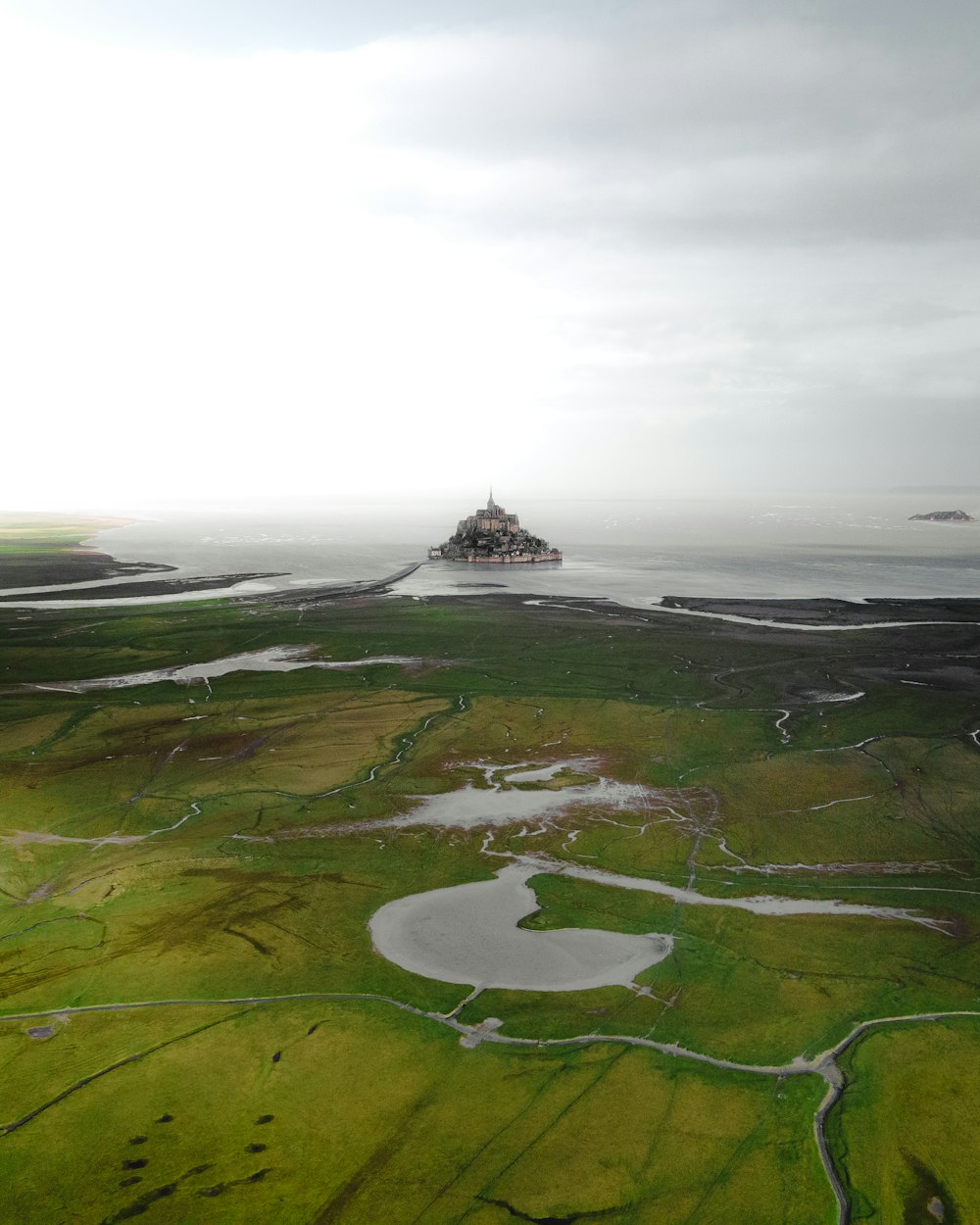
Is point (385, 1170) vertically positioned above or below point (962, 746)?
below

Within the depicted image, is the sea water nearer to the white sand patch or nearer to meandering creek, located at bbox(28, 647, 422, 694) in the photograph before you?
meandering creek, located at bbox(28, 647, 422, 694)

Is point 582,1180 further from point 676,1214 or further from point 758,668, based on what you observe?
point 758,668

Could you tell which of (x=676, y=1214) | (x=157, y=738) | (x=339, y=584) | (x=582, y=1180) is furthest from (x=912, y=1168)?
(x=339, y=584)

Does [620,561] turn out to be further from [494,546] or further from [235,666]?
[235,666]

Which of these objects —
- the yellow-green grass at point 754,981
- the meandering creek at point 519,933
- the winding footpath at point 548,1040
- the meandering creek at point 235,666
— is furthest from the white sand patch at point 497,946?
the meandering creek at point 235,666

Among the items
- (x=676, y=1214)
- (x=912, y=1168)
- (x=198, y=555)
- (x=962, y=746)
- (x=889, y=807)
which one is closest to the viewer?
(x=676, y=1214)
